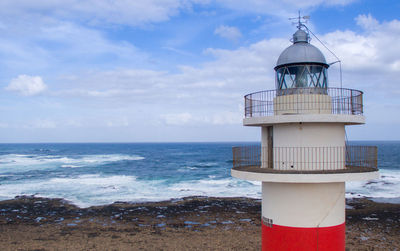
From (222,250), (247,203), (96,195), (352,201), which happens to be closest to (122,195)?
(96,195)

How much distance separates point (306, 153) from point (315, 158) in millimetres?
227

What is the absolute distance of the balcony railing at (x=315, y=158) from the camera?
8.00 m

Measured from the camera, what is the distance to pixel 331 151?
320 inches

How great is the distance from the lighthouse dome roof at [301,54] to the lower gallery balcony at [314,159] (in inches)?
77.5

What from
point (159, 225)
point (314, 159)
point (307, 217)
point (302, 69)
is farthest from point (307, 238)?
point (159, 225)

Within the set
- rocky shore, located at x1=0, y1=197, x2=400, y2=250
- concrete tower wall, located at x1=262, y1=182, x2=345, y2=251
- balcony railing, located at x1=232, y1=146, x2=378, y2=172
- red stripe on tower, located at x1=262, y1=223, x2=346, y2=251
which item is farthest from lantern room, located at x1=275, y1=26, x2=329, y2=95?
rocky shore, located at x1=0, y1=197, x2=400, y2=250

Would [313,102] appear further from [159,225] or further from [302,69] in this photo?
[159,225]

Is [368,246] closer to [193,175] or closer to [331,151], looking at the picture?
[331,151]

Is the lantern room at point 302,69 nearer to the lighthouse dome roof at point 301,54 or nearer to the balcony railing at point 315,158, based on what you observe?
the lighthouse dome roof at point 301,54

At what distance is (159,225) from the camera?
21.1 m

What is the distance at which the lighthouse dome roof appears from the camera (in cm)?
813

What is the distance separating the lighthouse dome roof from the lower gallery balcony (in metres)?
1.97

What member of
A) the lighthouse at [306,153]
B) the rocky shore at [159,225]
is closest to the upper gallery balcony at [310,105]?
the lighthouse at [306,153]

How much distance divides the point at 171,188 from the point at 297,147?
29166 millimetres
